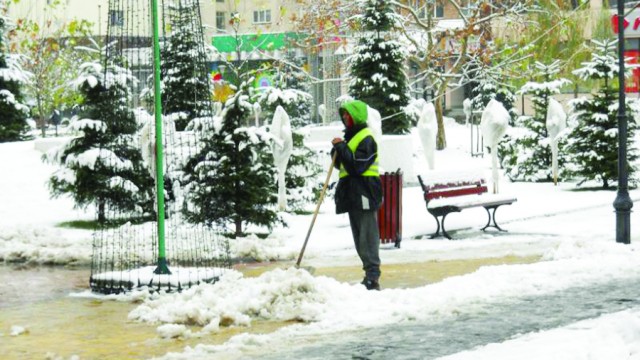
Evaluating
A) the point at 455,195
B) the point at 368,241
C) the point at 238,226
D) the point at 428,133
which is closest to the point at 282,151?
the point at 238,226

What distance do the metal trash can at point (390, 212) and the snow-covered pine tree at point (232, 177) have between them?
2193 millimetres

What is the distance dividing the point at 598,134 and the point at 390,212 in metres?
12.5

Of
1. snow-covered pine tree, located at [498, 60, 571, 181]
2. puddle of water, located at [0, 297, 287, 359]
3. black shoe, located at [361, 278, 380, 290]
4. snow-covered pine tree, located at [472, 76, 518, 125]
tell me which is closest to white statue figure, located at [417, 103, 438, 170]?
snow-covered pine tree, located at [498, 60, 571, 181]

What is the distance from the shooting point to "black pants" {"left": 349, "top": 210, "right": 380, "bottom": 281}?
12.5 metres

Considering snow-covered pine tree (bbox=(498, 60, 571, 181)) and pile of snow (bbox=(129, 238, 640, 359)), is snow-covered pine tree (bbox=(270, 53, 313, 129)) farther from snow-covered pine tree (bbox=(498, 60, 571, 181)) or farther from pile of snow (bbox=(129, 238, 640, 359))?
pile of snow (bbox=(129, 238, 640, 359))

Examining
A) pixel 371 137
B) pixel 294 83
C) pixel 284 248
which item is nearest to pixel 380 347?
pixel 371 137

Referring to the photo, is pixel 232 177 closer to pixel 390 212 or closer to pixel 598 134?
pixel 390 212

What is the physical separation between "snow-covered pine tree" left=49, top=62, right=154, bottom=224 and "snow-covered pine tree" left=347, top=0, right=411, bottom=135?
15.6m

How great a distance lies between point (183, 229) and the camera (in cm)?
1941

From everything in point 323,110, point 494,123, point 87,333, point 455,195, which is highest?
point 323,110

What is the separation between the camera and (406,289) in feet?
40.0

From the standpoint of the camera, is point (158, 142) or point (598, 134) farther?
point (598, 134)

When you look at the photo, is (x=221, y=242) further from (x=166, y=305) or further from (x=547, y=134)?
(x=547, y=134)

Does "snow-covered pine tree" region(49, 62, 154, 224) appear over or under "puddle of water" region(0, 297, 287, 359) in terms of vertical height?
over
